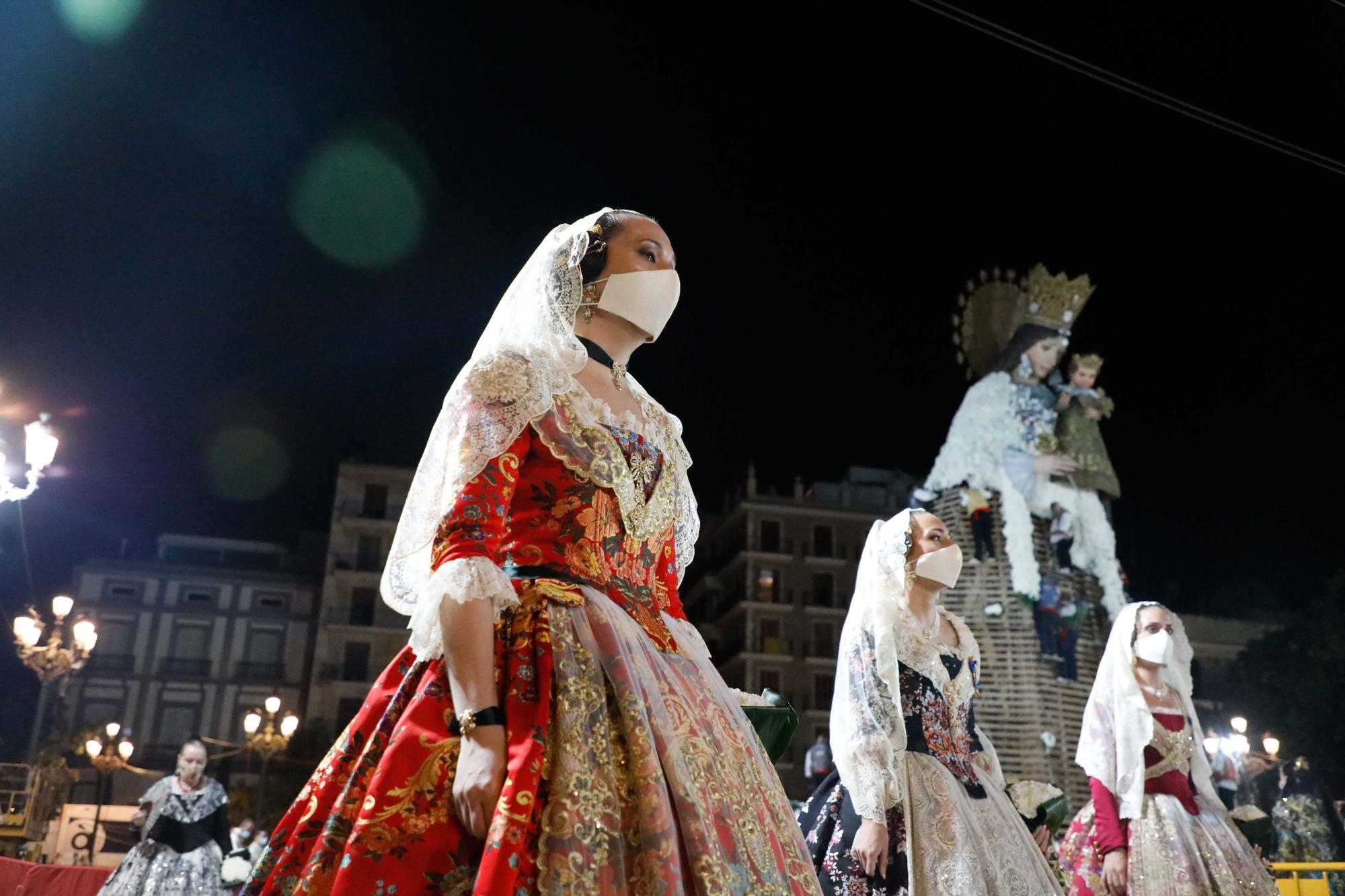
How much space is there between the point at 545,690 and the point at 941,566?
261cm

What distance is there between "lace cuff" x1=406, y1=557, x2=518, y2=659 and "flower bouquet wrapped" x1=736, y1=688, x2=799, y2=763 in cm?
68

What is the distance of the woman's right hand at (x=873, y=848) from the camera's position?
3.41 metres

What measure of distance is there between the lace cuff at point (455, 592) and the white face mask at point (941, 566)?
2.54 m

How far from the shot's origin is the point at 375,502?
29.5 metres

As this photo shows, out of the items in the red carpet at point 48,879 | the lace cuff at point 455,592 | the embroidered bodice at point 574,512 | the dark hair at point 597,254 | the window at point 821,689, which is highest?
the window at point 821,689

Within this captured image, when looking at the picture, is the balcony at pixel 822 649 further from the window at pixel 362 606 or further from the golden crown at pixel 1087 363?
the golden crown at pixel 1087 363

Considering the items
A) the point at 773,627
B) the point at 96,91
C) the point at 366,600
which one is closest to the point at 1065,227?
the point at 96,91

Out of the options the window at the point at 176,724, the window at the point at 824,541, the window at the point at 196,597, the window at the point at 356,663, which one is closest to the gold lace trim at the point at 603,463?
the window at the point at 356,663

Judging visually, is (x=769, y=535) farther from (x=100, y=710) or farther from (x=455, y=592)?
(x=455, y=592)

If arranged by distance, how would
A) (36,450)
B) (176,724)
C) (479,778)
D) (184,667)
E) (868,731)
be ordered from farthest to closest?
(184,667), (176,724), (36,450), (868,731), (479,778)

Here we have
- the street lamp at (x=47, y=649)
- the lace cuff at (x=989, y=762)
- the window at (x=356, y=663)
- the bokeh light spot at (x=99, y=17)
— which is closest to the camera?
the lace cuff at (x=989, y=762)

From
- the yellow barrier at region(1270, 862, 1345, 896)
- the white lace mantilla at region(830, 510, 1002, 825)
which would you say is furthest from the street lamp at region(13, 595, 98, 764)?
the yellow barrier at region(1270, 862, 1345, 896)

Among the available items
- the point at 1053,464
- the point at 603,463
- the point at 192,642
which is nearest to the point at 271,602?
the point at 192,642

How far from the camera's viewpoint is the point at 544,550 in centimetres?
198
